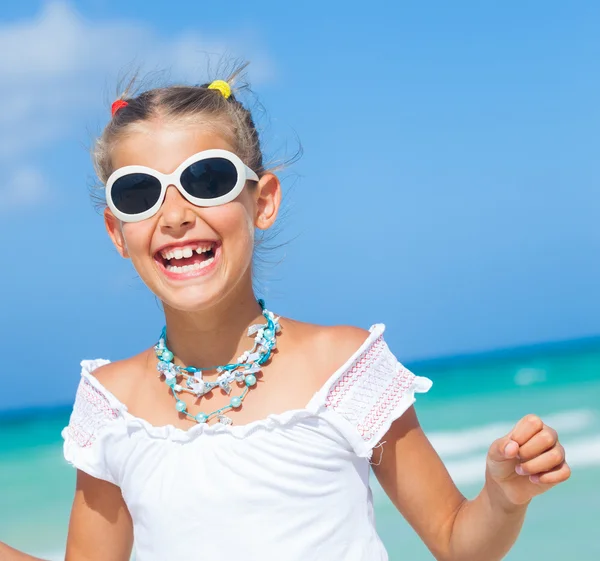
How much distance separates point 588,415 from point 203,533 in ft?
29.2

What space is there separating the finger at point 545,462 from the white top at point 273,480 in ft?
1.11

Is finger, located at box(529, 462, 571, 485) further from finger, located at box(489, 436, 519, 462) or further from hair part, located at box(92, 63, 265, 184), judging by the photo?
hair part, located at box(92, 63, 265, 184)

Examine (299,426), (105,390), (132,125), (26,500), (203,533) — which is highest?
(26,500)

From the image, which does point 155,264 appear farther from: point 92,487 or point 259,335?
point 92,487

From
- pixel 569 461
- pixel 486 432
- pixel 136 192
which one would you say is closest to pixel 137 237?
pixel 136 192

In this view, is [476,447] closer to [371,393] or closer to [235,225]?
[371,393]

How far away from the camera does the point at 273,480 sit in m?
1.94

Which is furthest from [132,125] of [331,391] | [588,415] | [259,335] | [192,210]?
[588,415]

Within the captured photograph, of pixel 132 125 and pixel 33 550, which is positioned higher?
pixel 33 550

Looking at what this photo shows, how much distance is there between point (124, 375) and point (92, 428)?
0.46 ft

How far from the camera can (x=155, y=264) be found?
Answer: 6.66 ft

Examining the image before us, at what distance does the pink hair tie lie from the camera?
2.21 metres

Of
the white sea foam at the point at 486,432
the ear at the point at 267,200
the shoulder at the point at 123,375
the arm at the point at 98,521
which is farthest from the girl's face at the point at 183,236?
the white sea foam at the point at 486,432

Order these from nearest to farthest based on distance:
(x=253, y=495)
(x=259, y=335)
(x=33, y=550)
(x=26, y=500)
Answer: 1. (x=253, y=495)
2. (x=259, y=335)
3. (x=33, y=550)
4. (x=26, y=500)
